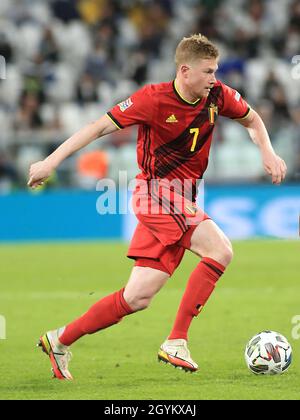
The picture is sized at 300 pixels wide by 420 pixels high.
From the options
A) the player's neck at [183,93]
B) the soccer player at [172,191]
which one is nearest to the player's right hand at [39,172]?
the soccer player at [172,191]

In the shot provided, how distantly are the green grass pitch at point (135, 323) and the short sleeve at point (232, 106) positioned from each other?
1.66 meters

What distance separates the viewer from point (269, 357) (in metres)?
6.57

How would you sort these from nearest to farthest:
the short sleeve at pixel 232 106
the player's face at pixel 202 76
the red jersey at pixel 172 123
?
1. the player's face at pixel 202 76
2. the red jersey at pixel 172 123
3. the short sleeve at pixel 232 106

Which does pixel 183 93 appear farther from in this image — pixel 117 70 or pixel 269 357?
pixel 117 70

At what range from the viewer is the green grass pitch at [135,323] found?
623 cm

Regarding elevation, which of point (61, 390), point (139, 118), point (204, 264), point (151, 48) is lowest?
point (61, 390)

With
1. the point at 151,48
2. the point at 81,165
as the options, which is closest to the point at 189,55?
the point at 81,165

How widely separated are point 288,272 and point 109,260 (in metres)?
2.59

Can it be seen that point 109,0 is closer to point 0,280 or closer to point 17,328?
point 0,280

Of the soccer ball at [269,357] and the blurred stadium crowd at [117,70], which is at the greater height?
the blurred stadium crowd at [117,70]

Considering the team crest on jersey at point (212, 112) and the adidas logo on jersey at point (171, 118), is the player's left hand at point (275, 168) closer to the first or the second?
the team crest on jersey at point (212, 112)

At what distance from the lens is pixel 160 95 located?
6621mm

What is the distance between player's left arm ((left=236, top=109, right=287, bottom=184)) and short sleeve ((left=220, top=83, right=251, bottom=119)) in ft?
0.20

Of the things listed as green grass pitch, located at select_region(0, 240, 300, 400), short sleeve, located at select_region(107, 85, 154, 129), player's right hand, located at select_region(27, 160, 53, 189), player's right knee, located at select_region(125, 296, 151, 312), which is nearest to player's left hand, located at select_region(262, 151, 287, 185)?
short sleeve, located at select_region(107, 85, 154, 129)
